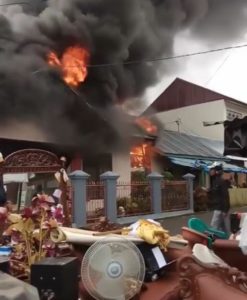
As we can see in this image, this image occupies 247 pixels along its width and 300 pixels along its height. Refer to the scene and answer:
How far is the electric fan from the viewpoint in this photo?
3.35 meters

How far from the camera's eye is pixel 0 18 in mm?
15445

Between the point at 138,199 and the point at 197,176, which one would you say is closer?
the point at 138,199

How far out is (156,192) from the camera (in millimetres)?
15406

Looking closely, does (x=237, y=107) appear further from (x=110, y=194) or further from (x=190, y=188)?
(x=110, y=194)

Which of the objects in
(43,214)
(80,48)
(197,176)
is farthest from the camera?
(197,176)

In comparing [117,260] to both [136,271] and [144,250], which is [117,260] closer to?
[136,271]

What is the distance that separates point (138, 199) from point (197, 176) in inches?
296

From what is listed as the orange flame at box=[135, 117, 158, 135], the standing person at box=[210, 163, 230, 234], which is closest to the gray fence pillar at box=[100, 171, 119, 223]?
the orange flame at box=[135, 117, 158, 135]

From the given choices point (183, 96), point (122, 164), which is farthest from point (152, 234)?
point (183, 96)

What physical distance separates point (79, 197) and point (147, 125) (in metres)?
6.39

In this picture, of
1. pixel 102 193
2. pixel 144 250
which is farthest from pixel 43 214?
pixel 102 193

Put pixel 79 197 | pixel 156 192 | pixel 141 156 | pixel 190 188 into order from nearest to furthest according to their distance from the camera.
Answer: pixel 79 197 → pixel 156 192 → pixel 190 188 → pixel 141 156

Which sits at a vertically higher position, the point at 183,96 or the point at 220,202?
the point at 183,96

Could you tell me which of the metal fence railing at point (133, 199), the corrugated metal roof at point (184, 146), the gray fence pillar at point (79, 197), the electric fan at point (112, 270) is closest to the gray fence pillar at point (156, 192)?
the metal fence railing at point (133, 199)
